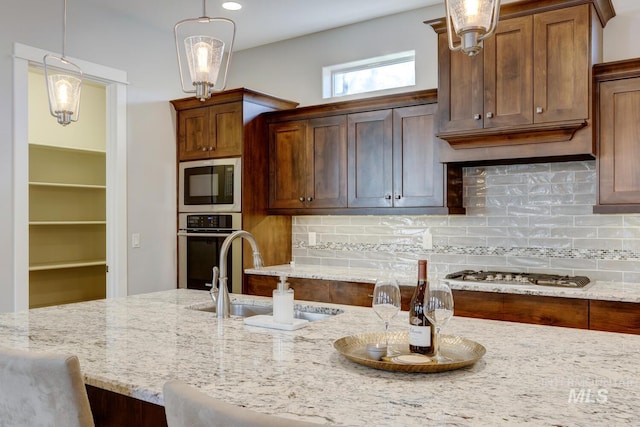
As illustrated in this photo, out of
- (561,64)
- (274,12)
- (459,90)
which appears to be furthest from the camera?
(274,12)

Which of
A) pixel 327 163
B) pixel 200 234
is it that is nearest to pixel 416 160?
pixel 327 163

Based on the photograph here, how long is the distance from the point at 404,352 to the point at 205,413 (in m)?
0.78

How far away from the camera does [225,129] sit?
168 inches

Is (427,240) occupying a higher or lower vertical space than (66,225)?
lower

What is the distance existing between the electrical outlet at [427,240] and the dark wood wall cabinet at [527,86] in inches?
29.4

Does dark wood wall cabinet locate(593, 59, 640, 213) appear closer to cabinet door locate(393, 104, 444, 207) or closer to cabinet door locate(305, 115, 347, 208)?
cabinet door locate(393, 104, 444, 207)

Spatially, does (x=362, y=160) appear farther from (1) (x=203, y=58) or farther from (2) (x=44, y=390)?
(2) (x=44, y=390)

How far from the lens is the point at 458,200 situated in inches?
145

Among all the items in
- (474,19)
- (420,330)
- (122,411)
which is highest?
(474,19)

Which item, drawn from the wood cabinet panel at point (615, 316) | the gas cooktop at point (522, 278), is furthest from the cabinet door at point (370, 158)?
the wood cabinet panel at point (615, 316)

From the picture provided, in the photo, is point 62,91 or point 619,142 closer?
point 62,91

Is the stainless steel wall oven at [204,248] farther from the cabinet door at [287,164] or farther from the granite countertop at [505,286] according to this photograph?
the cabinet door at [287,164]

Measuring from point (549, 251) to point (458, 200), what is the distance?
2.24ft

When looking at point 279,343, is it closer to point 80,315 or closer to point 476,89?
point 80,315
